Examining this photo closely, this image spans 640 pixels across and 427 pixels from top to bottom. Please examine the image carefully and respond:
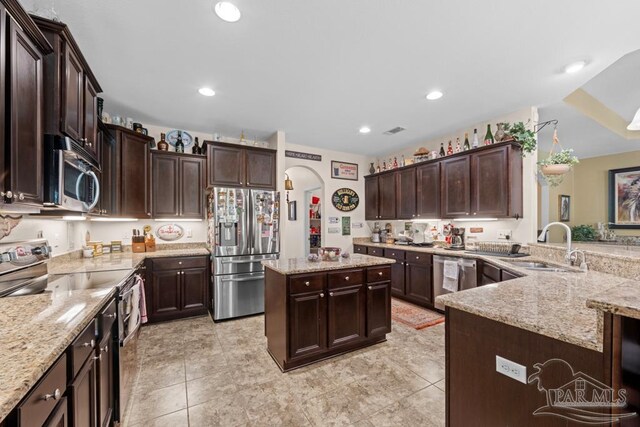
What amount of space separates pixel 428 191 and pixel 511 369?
3.53 m

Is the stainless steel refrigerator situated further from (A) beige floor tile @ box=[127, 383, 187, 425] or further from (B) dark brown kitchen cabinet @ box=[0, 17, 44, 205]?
(B) dark brown kitchen cabinet @ box=[0, 17, 44, 205]

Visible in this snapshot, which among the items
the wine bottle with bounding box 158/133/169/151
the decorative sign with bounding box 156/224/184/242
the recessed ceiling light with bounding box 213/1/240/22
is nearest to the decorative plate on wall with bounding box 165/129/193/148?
the wine bottle with bounding box 158/133/169/151

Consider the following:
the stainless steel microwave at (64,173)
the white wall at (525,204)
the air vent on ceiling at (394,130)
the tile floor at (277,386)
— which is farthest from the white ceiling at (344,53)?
the tile floor at (277,386)

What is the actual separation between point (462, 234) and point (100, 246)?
5035 millimetres

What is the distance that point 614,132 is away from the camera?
4137mm

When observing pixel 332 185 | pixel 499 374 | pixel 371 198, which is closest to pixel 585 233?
pixel 371 198

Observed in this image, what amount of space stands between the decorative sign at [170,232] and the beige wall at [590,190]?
6771 millimetres

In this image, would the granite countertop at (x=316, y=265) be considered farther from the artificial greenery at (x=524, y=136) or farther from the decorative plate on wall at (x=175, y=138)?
the decorative plate on wall at (x=175, y=138)

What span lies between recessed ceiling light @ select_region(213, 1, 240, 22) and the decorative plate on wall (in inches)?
105

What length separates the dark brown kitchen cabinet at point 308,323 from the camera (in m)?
2.29

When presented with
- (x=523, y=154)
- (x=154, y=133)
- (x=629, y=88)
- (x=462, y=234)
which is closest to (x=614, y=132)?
(x=629, y=88)

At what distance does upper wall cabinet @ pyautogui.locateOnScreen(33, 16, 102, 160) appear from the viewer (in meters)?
1.57

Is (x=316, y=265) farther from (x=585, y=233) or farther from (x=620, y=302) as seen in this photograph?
(x=585, y=233)

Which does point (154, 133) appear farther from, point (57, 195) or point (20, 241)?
point (57, 195)
